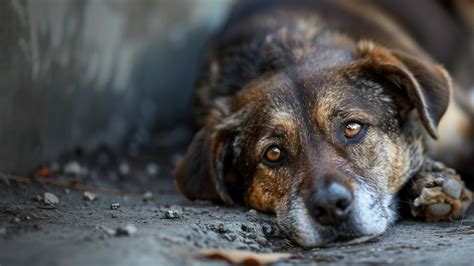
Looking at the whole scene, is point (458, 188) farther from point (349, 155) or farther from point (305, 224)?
point (305, 224)

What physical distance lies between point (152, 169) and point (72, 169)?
87cm

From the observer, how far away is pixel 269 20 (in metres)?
5.85

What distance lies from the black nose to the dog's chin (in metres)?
0.04

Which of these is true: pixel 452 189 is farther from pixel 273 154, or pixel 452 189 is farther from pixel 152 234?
pixel 152 234

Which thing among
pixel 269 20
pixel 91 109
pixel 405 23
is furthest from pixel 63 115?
pixel 405 23

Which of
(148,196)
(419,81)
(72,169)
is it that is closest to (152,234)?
(148,196)

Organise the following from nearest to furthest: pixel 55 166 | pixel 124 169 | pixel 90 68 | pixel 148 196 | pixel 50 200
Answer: pixel 50 200 < pixel 148 196 < pixel 55 166 < pixel 90 68 < pixel 124 169

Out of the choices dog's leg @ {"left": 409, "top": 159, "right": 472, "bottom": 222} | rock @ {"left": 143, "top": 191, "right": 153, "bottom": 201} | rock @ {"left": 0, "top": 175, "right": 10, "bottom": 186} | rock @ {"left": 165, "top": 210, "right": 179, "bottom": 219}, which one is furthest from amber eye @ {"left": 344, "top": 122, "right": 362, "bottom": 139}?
rock @ {"left": 0, "top": 175, "right": 10, "bottom": 186}

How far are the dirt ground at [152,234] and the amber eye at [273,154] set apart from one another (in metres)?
0.35

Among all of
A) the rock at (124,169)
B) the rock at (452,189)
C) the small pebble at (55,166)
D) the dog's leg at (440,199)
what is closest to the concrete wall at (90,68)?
the small pebble at (55,166)

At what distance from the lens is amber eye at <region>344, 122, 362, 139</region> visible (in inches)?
160

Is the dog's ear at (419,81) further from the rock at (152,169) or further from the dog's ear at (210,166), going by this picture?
the rock at (152,169)

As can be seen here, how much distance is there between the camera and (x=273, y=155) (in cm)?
419

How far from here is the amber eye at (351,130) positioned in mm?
4074
